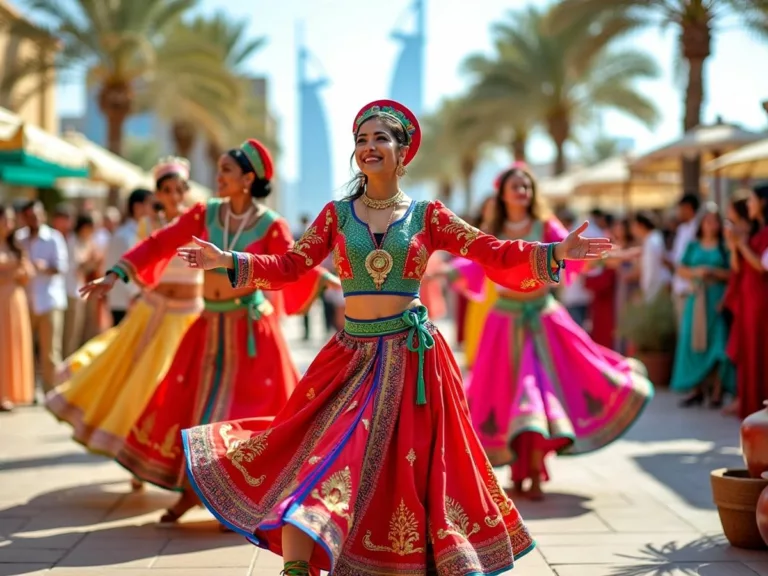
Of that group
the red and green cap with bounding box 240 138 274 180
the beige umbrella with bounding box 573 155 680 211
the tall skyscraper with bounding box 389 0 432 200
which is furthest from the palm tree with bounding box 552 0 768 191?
the tall skyscraper with bounding box 389 0 432 200

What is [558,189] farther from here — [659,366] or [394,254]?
[394,254]

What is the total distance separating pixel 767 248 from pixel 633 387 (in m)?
2.70

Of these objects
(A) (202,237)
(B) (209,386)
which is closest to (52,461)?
(B) (209,386)

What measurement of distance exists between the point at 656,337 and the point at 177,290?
22.5ft

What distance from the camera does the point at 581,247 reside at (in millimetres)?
4488

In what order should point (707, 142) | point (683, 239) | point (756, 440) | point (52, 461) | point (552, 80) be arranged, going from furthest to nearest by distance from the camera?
point (552, 80)
point (707, 142)
point (683, 239)
point (52, 461)
point (756, 440)

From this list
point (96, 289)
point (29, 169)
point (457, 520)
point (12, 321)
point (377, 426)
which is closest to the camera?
point (457, 520)

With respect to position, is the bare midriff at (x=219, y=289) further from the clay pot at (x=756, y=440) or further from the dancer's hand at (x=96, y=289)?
the clay pot at (x=756, y=440)

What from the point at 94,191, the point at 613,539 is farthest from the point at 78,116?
the point at 613,539

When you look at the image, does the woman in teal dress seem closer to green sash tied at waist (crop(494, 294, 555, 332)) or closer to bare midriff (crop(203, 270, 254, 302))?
green sash tied at waist (crop(494, 294, 555, 332))

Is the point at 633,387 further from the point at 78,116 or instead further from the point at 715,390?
the point at 78,116

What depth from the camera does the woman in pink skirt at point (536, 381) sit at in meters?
6.75

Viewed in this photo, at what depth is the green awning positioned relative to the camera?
1023 centimetres

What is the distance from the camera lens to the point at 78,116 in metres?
90.6
